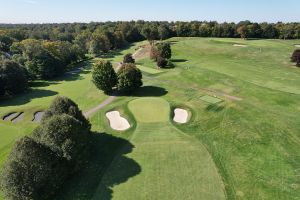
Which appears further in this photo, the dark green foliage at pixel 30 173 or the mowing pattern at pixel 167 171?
the mowing pattern at pixel 167 171

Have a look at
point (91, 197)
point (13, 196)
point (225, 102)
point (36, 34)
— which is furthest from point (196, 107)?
point (36, 34)

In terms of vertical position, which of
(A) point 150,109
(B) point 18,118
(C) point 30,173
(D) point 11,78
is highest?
(D) point 11,78

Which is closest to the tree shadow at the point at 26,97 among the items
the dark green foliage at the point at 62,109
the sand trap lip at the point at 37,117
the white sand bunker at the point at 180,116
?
the sand trap lip at the point at 37,117

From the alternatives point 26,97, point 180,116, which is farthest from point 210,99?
point 26,97

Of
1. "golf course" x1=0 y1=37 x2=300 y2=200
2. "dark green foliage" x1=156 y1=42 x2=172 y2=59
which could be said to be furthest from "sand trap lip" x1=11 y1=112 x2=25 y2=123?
"dark green foliage" x1=156 y1=42 x2=172 y2=59

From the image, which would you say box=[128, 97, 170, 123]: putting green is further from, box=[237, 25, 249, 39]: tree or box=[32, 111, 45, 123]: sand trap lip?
box=[237, 25, 249, 39]: tree

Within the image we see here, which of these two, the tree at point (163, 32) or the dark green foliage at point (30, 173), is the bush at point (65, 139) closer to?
the dark green foliage at point (30, 173)

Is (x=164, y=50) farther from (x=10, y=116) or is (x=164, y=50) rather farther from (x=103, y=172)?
(x=103, y=172)

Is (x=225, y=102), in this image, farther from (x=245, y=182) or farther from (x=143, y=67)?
(x=143, y=67)
